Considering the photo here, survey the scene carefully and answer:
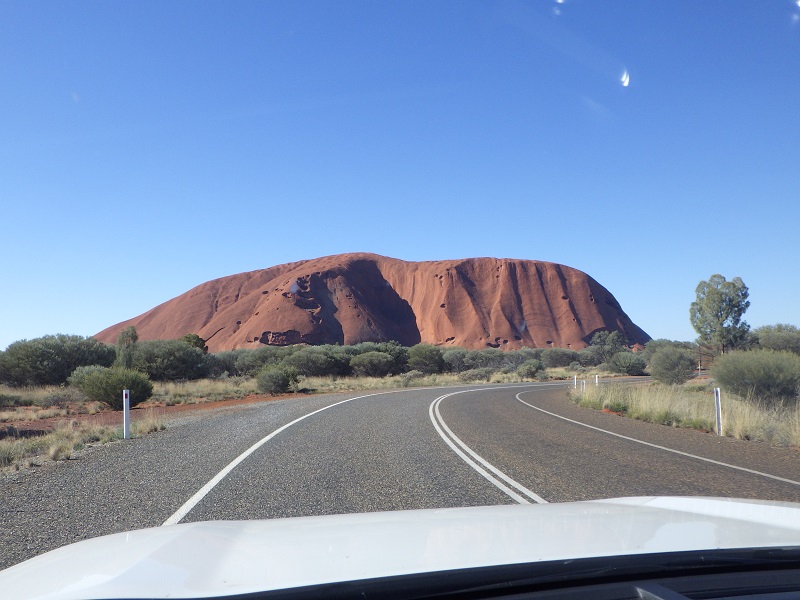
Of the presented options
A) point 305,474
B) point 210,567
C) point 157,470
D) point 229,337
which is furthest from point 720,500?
→ point 229,337

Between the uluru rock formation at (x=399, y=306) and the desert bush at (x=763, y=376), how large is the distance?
252 feet

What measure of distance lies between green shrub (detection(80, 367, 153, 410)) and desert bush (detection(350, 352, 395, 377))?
81.5ft

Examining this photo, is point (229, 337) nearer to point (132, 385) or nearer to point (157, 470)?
point (132, 385)

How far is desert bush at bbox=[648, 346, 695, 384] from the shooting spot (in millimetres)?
33781

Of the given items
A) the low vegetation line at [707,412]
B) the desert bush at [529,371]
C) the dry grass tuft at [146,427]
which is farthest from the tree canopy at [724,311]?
the dry grass tuft at [146,427]

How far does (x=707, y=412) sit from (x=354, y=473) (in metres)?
12.2

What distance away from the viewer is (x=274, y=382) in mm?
32938

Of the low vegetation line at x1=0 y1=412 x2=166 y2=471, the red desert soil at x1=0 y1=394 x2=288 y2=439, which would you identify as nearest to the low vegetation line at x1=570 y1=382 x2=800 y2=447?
the low vegetation line at x1=0 y1=412 x2=166 y2=471

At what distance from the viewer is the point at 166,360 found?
37.8 metres

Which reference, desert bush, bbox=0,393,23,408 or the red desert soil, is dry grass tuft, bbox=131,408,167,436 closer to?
the red desert soil

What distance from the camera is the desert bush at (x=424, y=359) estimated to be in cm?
5753

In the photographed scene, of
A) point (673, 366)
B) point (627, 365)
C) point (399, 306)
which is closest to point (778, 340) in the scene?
point (627, 365)

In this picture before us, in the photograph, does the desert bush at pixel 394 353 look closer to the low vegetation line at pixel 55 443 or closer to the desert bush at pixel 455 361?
the desert bush at pixel 455 361

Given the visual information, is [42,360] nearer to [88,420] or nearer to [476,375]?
[88,420]
